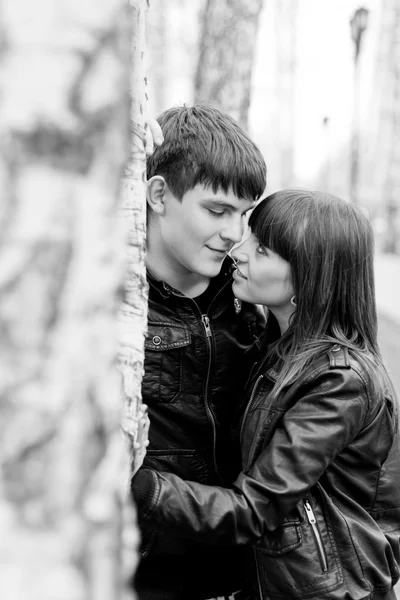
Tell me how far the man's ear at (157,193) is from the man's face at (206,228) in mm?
71

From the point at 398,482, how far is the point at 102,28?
1.54m

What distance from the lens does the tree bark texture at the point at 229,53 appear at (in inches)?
249

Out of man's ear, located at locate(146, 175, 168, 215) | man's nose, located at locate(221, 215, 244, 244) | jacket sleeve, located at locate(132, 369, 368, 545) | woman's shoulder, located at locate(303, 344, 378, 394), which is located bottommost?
jacket sleeve, located at locate(132, 369, 368, 545)

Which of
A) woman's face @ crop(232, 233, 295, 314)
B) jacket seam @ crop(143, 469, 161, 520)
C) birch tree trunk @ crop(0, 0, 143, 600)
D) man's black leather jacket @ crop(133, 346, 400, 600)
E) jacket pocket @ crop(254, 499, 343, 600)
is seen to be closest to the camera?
birch tree trunk @ crop(0, 0, 143, 600)

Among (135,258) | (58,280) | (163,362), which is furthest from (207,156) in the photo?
(58,280)

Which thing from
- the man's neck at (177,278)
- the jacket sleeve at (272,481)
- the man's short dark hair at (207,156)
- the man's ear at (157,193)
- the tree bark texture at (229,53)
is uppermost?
the tree bark texture at (229,53)

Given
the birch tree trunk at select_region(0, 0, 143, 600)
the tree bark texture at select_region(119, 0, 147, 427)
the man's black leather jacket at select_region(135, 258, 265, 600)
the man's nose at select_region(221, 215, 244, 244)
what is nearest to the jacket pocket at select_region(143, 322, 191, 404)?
the man's black leather jacket at select_region(135, 258, 265, 600)

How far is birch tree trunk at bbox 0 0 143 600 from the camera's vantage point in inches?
17.7

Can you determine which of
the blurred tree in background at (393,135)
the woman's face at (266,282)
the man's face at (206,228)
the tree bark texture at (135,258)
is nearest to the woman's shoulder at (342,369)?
the woman's face at (266,282)

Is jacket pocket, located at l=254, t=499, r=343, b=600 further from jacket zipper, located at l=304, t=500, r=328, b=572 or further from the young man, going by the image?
the young man

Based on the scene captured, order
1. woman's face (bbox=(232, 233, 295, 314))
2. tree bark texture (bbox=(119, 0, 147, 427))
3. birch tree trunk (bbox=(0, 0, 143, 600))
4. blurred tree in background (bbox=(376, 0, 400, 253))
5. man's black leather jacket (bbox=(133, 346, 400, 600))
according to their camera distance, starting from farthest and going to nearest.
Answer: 1. blurred tree in background (bbox=(376, 0, 400, 253))
2. woman's face (bbox=(232, 233, 295, 314))
3. man's black leather jacket (bbox=(133, 346, 400, 600))
4. tree bark texture (bbox=(119, 0, 147, 427))
5. birch tree trunk (bbox=(0, 0, 143, 600))

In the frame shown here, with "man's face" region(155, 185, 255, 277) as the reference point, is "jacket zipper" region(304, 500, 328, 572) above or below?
below

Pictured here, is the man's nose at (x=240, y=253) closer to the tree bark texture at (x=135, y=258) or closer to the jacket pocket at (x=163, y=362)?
the jacket pocket at (x=163, y=362)

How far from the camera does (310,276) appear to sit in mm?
1868
